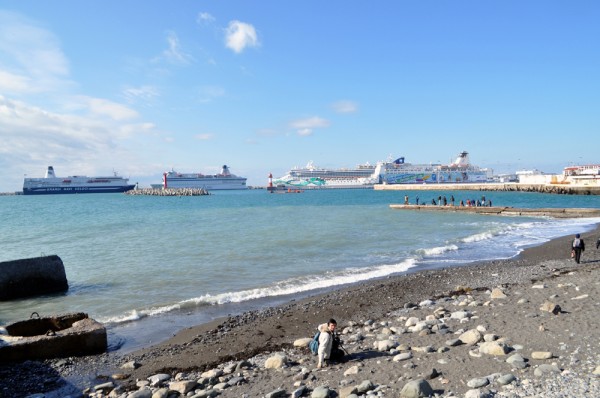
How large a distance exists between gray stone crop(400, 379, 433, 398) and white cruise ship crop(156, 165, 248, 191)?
143952mm

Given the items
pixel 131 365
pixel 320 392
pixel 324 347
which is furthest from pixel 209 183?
pixel 320 392

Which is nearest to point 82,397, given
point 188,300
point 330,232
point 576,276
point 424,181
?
point 188,300

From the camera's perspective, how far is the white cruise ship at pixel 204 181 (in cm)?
14262

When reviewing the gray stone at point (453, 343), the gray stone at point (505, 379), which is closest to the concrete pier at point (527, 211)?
the gray stone at point (453, 343)

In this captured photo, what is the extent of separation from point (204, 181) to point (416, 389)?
149 m

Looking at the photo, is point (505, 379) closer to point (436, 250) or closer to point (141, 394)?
point (141, 394)

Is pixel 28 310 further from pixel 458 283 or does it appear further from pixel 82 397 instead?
pixel 458 283

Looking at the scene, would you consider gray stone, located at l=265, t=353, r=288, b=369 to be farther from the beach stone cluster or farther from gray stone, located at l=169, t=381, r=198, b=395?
gray stone, located at l=169, t=381, r=198, b=395

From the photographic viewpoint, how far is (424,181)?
133 metres

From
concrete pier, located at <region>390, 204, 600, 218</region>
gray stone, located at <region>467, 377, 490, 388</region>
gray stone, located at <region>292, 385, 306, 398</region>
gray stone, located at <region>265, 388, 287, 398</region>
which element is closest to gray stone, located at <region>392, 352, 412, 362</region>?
gray stone, located at <region>467, 377, 490, 388</region>

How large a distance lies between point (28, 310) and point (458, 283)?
40.4ft

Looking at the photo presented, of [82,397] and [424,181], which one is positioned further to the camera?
[424,181]

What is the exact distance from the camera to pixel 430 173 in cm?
13388

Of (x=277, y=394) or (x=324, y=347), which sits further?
(x=324, y=347)
